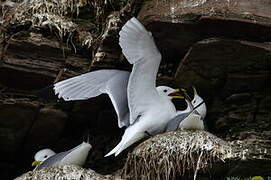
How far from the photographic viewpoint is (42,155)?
7672 millimetres

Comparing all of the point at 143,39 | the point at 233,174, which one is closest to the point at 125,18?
the point at 143,39

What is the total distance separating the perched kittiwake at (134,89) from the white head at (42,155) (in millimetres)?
624

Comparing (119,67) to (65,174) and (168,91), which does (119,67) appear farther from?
(65,174)

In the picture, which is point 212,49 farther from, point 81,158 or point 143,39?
point 81,158

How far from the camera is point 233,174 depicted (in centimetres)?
658

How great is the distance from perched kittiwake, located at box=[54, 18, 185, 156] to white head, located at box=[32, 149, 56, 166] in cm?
62

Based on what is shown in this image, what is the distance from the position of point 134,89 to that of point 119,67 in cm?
46

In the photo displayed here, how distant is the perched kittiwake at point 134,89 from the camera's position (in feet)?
23.5

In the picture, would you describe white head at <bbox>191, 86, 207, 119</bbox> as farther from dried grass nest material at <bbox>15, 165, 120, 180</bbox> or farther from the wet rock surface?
dried grass nest material at <bbox>15, 165, 120, 180</bbox>

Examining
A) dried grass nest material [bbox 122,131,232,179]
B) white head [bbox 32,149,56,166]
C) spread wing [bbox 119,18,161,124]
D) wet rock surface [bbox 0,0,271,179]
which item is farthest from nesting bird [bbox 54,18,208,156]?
white head [bbox 32,149,56,166]

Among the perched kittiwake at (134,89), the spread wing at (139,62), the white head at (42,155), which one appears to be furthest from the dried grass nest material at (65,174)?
the spread wing at (139,62)

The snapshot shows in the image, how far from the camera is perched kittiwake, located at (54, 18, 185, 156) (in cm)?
716

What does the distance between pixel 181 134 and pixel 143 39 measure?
96cm

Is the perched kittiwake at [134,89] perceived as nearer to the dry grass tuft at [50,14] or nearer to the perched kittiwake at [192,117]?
the perched kittiwake at [192,117]
